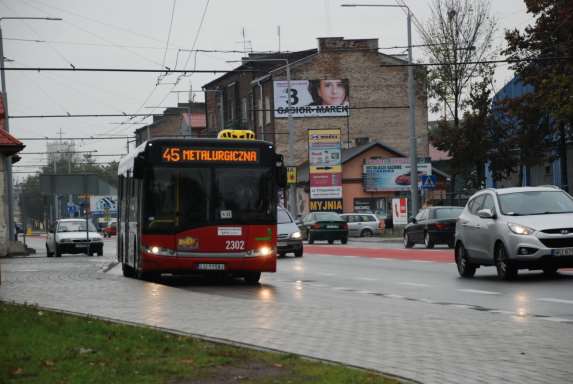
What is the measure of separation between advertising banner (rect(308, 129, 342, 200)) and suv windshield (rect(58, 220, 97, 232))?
49.2 ft

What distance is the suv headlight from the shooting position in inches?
829

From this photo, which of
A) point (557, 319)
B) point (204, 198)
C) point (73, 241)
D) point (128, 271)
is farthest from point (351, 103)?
point (557, 319)

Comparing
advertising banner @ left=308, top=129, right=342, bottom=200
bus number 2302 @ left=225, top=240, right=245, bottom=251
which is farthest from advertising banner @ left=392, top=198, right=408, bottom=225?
bus number 2302 @ left=225, top=240, right=245, bottom=251

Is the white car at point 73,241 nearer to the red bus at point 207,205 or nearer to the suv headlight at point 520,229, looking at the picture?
the red bus at point 207,205

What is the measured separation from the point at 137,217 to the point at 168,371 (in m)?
15.1

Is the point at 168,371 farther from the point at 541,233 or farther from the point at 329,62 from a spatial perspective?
the point at 329,62

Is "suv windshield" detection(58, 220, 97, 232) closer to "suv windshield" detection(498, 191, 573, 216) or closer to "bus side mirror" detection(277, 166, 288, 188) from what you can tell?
"bus side mirror" detection(277, 166, 288, 188)

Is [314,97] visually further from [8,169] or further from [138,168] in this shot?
[138,168]

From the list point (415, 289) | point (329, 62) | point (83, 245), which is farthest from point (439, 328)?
point (329, 62)

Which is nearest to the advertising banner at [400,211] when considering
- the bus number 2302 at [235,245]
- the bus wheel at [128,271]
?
the bus wheel at [128,271]

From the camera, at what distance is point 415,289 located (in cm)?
2092

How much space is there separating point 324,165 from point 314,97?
14.5 meters

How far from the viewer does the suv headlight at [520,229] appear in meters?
21.1

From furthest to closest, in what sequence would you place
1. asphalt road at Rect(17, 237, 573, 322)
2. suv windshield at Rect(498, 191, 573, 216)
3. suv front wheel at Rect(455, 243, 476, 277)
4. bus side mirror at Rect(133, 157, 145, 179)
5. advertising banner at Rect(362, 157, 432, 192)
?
advertising banner at Rect(362, 157, 432, 192) < suv front wheel at Rect(455, 243, 476, 277) < bus side mirror at Rect(133, 157, 145, 179) < suv windshield at Rect(498, 191, 573, 216) < asphalt road at Rect(17, 237, 573, 322)
